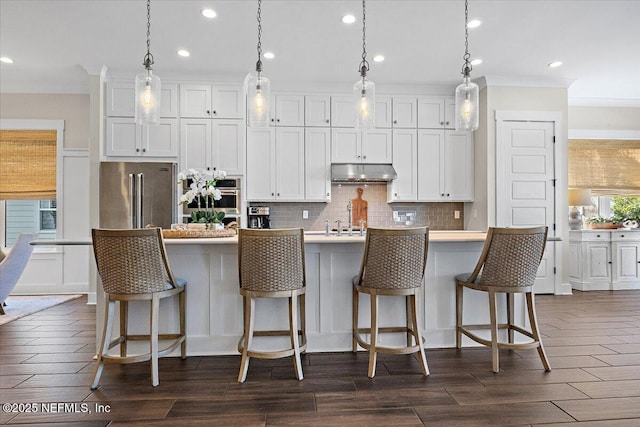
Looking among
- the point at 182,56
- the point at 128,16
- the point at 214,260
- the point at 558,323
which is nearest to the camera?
the point at 214,260

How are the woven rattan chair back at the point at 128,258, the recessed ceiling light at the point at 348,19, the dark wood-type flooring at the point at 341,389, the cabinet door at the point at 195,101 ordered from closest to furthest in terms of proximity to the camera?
the dark wood-type flooring at the point at 341,389 → the woven rattan chair back at the point at 128,258 → the recessed ceiling light at the point at 348,19 → the cabinet door at the point at 195,101

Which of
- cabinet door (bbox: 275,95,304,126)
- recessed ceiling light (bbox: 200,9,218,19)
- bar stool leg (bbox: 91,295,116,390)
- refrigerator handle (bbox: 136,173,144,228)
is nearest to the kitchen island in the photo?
bar stool leg (bbox: 91,295,116,390)

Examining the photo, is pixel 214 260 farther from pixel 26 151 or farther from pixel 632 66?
pixel 632 66

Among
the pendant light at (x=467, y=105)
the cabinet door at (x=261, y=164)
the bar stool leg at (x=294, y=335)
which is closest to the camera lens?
the bar stool leg at (x=294, y=335)

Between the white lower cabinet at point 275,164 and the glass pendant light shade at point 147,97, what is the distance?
2.36 meters

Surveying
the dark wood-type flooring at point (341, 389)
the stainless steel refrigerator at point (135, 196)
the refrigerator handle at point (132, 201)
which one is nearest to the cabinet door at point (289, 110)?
the stainless steel refrigerator at point (135, 196)

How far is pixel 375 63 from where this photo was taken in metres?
4.45

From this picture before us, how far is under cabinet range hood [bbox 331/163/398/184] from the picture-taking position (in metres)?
4.93

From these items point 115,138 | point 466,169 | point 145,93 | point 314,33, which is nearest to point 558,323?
point 466,169

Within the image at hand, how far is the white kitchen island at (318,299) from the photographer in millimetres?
2770

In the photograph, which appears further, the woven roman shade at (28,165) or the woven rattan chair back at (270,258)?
the woven roman shade at (28,165)

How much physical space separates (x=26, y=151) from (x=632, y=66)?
25.8 ft

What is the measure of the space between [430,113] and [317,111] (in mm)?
1551

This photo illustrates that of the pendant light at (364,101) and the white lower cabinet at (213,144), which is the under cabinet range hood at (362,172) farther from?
the pendant light at (364,101)
